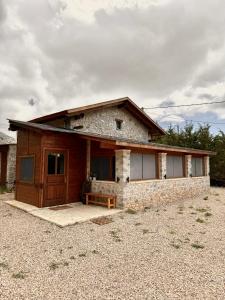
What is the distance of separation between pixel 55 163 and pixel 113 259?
594 cm

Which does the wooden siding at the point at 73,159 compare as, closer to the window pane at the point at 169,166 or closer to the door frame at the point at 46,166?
the door frame at the point at 46,166

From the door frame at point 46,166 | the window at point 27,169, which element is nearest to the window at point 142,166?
the door frame at point 46,166

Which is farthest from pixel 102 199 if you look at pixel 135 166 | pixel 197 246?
pixel 197 246

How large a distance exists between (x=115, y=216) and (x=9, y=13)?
10854mm

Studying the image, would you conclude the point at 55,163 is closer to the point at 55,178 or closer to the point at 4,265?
the point at 55,178

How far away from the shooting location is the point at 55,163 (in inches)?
383

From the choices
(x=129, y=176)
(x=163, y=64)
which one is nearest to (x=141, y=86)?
(x=163, y=64)

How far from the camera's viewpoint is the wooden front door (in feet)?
30.7

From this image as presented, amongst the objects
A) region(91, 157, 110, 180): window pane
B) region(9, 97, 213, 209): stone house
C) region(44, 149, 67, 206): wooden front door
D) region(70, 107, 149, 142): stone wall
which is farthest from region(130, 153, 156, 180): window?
region(70, 107, 149, 142): stone wall

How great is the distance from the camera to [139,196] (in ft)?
32.8

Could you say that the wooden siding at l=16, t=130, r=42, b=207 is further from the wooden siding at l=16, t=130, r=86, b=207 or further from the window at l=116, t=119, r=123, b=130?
the window at l=116, t=119, r=123, b=130

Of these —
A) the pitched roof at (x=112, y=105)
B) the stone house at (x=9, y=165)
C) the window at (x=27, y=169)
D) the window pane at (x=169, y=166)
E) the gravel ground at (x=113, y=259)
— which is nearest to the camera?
the gravel ground at (x=113, y=259)

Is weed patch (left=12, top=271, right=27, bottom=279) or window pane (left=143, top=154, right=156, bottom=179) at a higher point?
window pane (left=143, top=154, right=156, bottom=179)

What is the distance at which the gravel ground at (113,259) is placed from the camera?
3.47m
